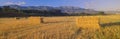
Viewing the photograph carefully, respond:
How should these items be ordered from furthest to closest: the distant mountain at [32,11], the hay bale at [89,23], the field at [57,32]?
1. the distant mountain at [32,11]
2. the hay bale at [89,23]
3. the field at [57,32]

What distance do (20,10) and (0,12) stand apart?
5.72 metres

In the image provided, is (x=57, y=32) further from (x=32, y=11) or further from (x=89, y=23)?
(x=32, y=11)

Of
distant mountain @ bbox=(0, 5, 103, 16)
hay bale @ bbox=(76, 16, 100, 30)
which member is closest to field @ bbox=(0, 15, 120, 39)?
hay bale @ bbox=(76, 16, 100, 30)

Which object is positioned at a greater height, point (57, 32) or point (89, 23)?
point (57, 32)

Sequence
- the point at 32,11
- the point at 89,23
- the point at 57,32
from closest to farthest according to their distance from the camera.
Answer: the point at 57,32 → the point at 89,23 → the point at 32,11

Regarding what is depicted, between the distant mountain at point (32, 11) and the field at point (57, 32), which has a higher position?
the field at point (57, 32)

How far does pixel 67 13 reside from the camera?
77.8 meters

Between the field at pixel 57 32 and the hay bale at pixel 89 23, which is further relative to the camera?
the hay bale at pixel 89 23

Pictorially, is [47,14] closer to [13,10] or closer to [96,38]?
[13,10]

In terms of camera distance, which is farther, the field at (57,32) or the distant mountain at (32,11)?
the distant mountain at (32,11)

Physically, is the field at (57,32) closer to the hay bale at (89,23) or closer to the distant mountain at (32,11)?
the hay bale at (89,23)

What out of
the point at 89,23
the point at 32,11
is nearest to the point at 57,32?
the point at 89,23

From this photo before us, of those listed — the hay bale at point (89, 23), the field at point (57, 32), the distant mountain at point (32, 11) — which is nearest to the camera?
the field at point (57, 32)

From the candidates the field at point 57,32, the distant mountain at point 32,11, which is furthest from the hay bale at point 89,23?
the distant mountain at point 32,11
